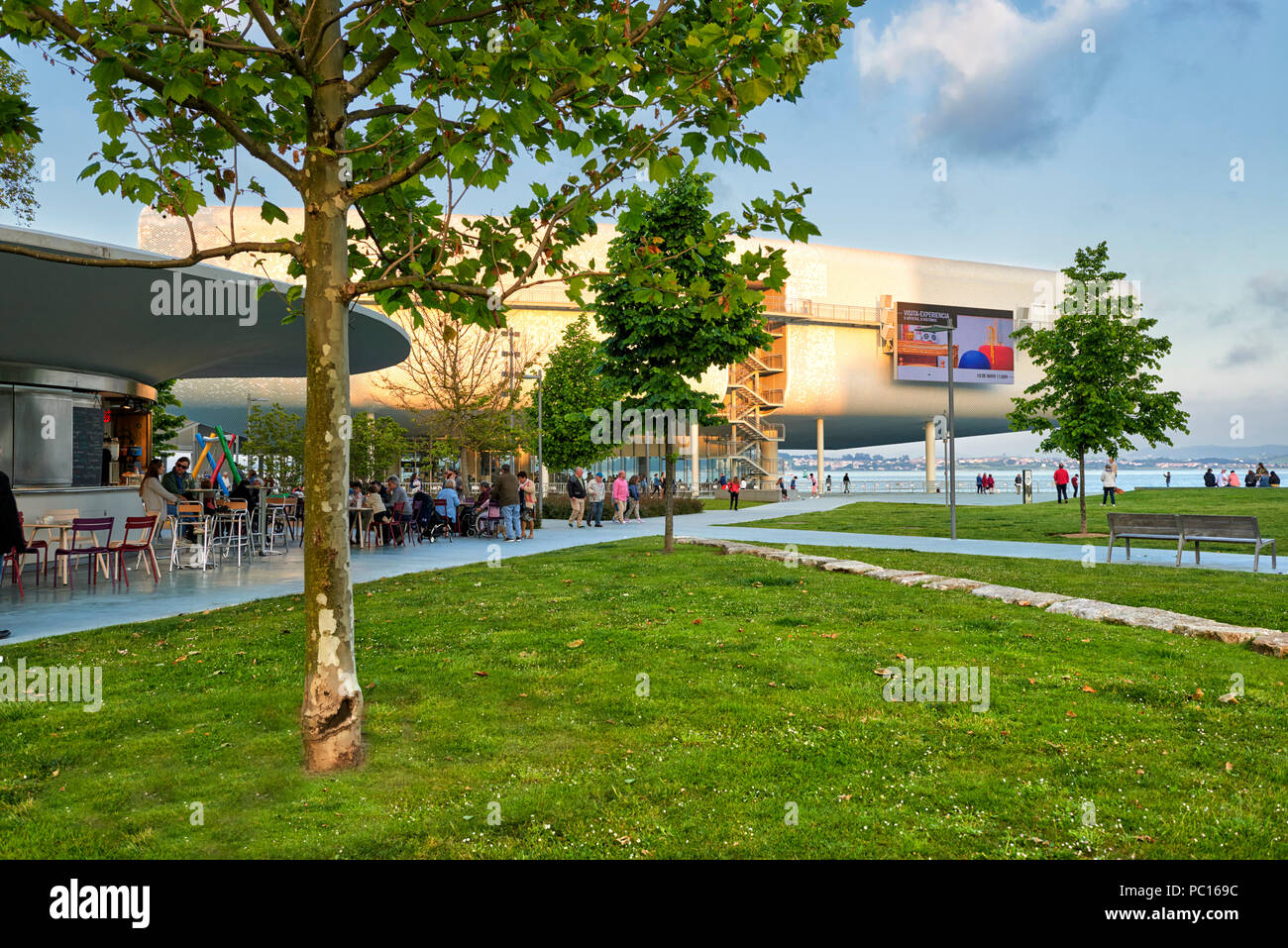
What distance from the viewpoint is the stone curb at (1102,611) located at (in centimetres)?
786

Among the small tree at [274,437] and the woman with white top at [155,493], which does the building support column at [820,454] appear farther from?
the woman with white top at [155,493]

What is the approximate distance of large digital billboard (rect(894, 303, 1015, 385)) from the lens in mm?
67062

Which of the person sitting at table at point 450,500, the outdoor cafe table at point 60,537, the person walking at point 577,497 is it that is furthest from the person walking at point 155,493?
the person walking at point 577,497

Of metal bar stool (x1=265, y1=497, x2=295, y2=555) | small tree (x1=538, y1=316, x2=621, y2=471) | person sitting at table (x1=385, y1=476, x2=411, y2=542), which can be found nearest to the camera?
metal bar stool (x1=265, y1=497, x2=295, y2=555)

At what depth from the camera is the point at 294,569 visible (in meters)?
15.9

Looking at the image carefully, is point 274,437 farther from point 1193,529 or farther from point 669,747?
point 669,747

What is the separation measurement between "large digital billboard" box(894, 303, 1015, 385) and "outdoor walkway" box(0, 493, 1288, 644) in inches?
1790

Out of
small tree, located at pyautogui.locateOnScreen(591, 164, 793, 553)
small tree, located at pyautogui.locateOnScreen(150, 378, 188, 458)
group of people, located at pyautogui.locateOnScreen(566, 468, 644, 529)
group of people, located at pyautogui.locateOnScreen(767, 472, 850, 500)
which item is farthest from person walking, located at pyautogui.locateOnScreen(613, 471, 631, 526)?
group of people, located at pyautogui.locateOnScreen(767, 472, 850, 500)

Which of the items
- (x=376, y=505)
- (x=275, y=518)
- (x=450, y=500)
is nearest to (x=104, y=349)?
(x=275, y=518)

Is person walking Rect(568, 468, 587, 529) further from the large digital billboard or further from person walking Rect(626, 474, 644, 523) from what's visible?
the large digital billboard

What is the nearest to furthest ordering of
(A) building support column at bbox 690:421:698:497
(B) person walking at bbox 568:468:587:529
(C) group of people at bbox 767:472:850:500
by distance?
(B) person walking at bbox 568:468:587:529 → (C) group of people at bbox 767:472:850:500 → (A) building support column at bbox 690:421:698:497

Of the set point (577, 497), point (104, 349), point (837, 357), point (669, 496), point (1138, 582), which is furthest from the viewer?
point (837, 357)

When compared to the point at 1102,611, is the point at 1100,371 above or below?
above

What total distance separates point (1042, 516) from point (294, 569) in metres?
24.1
